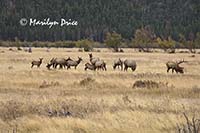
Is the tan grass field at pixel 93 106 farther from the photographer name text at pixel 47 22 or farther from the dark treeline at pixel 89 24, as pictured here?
the photographer name text at pixel 47 22

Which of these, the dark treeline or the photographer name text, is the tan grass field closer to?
the dark treeline

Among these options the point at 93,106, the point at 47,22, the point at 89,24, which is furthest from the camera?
the point at 47,22

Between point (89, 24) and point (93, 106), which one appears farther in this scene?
point (89, 24)

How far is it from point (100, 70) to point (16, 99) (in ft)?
56.5

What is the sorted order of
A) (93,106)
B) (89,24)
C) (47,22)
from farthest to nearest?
(47,22) → (89,24) → (93,106)

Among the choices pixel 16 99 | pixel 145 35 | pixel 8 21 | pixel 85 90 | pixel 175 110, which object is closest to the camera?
pixel 175 110

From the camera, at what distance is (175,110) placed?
15.1 m

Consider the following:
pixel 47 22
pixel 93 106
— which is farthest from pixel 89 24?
pixel 93 106

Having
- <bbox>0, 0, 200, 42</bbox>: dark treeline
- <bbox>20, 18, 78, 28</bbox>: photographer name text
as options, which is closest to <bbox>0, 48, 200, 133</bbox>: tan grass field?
<bbox>0, 0, 200, 42</bbox>: dark treeline

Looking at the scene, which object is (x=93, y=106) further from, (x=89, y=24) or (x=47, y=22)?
(x=47, y=22)

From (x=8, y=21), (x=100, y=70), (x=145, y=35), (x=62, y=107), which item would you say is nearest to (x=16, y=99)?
(x=62, y=107)

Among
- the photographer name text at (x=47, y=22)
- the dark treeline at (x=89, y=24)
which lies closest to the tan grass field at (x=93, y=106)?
the dark treeline at (x=89, y=24)

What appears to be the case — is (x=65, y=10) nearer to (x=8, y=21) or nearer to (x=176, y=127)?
(x=8, y=21)

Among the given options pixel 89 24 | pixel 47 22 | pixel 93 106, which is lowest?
pixel 93 106
